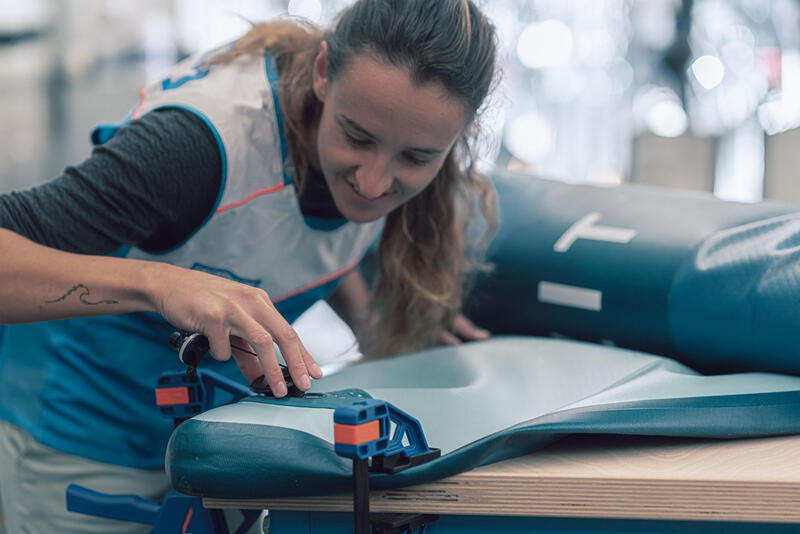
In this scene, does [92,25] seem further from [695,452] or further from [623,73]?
[695,452]

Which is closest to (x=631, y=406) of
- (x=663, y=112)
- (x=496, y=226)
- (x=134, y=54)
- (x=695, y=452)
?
(x=695, y=452)

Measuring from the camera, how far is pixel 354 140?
0.88 m

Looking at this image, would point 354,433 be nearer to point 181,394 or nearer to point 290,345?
point 290,345

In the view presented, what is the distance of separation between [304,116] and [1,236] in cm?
40

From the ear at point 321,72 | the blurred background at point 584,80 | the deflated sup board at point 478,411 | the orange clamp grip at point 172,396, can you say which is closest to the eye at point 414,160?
the ear at point 321,72

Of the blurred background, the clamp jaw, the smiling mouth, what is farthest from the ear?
the blurred background

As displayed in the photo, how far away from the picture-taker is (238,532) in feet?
2.68

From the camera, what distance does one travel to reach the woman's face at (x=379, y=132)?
847 millimetres

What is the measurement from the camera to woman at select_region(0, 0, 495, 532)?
2.38 ft

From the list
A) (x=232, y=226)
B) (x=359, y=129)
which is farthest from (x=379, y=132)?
(x=232, y=226)

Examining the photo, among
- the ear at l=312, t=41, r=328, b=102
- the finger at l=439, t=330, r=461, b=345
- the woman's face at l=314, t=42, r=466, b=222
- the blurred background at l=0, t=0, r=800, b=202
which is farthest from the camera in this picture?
the blurred background at l=0, t=0, r=800, b=202

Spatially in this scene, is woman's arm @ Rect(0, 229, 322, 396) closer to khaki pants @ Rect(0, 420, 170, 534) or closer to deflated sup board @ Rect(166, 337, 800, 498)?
deflated sup board @ Rect(166, 337, 800, 498)

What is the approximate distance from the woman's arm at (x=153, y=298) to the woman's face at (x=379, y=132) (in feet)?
0.82

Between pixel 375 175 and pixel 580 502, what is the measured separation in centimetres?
41
